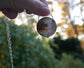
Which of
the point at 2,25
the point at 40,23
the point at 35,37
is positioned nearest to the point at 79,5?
the point at 35,37

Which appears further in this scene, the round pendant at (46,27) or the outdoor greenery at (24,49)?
the outdoor greenery at (24,49)

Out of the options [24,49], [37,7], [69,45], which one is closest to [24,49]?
[24,49]

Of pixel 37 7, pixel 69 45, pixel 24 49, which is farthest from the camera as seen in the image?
pixel 69 45

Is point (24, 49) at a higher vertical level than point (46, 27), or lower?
lower

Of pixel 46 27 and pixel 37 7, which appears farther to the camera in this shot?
pixel 46 27

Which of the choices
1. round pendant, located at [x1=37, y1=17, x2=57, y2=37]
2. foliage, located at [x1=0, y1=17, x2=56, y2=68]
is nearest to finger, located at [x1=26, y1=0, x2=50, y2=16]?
round pendant, located at [x1=37, y1=17, x2=57, y2=37]

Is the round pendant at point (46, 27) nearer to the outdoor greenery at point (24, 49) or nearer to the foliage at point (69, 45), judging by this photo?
the outdoor greenery at point (24, 49)

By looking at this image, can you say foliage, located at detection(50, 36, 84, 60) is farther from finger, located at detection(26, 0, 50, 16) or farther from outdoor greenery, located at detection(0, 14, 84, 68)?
finger, located at detection(26, 0, 50, 16)

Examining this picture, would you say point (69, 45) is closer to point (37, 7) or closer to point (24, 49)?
point (24, 49)

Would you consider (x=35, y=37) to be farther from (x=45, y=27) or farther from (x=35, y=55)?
(x=45, y=27)

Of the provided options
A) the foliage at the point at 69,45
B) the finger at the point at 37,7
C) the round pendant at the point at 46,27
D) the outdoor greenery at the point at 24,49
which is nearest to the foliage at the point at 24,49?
the outdoor greenery at the point at 24,49
